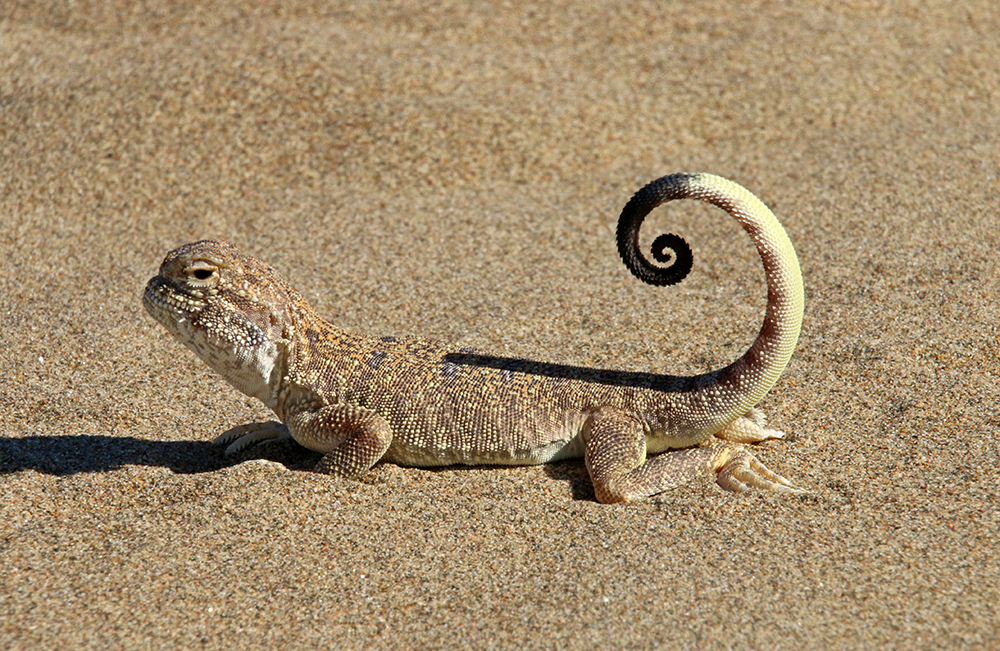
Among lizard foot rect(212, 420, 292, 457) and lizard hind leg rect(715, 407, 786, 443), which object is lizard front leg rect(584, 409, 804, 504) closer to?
lizard hind leg rect(715, 407, 786, 443)

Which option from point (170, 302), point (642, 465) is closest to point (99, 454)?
point (170, 302)

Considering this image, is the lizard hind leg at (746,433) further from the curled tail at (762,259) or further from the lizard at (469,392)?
the curled tail at (762,259)

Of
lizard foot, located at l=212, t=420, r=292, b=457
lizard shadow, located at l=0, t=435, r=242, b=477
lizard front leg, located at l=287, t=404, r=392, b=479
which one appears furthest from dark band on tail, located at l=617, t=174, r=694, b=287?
lizard shadow, located at l=0, t=435, r=242, b=477

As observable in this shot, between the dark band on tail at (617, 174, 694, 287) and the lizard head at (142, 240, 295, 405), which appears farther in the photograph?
the lizard head at (142, 240, 295, 405)

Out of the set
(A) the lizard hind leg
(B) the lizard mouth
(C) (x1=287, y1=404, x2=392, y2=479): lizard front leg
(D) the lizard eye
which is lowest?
(C) (x1=287, y1=404, x2=392, y2=479): lizard front leg

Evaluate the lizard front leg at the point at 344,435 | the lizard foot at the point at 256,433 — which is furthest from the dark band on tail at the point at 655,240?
the lizard foot at the point at 256,433

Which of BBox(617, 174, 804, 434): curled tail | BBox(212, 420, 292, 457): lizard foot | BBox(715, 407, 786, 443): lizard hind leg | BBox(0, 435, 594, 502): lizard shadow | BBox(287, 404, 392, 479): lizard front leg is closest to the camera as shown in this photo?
BBox(617, 174, 804, 434): curled tail
